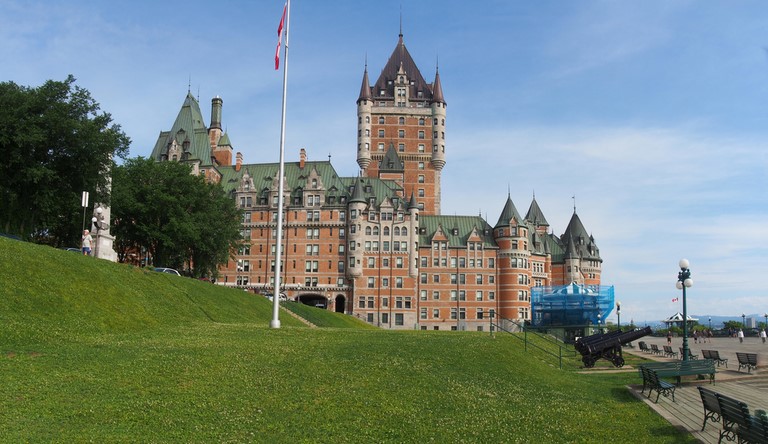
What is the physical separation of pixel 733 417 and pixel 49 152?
50.0 metres

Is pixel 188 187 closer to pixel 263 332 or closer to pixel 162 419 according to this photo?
pixel 263 332

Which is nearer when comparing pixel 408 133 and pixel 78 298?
pixel 78 298

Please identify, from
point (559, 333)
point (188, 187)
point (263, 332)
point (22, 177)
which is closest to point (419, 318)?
point (559, 333)

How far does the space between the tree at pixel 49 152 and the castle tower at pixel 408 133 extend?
65651 mm

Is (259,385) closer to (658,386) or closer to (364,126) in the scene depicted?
(658,386)

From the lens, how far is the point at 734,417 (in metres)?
15.2

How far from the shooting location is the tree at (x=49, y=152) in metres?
48.2

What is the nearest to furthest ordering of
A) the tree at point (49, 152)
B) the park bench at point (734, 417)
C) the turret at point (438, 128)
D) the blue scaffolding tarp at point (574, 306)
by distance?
the park bench at point (734, 417)
the tree at point (49, 152)
the blue scaffolding tarp at point (574, 306)
the turret at point (438, 128)

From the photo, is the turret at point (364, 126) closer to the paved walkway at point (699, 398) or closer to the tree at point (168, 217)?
the tree at point (168, 217)

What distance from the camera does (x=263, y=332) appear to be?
2948 cm

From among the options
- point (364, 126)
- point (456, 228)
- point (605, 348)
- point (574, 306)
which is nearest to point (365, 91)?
point (364, 126)

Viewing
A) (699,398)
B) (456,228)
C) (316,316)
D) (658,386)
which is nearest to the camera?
(658,386)

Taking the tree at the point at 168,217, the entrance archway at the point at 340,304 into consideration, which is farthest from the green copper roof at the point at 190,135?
the tree at the point at 168,217

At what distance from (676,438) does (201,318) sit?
2796cm
